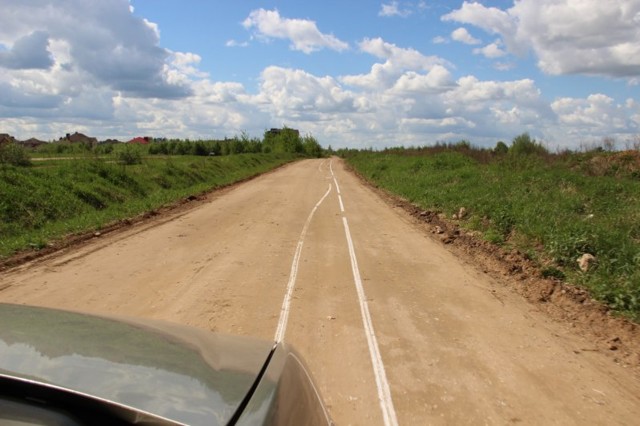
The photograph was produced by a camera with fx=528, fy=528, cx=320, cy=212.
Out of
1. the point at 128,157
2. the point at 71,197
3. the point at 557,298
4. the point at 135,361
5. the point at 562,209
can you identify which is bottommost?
the point at 557,298

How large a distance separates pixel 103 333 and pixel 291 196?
1890cm

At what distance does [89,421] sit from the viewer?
1567 mm

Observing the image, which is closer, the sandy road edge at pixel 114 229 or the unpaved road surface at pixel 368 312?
the unpaved road surface at pixel 368 312

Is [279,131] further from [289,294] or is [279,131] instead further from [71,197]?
[289,294]

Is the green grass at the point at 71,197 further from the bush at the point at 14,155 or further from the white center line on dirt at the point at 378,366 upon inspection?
the white center line on dirt at the point at 378,366

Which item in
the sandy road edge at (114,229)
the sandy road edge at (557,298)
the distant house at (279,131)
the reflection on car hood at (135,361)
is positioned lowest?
the sandy road edge at (557,298)

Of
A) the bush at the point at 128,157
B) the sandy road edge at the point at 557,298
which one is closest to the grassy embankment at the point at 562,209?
the sandy road edge at the point at 557,298

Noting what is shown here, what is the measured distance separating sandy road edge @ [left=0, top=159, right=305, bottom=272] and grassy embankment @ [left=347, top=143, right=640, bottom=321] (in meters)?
8.10

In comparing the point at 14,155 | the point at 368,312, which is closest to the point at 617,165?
the point at 368,312

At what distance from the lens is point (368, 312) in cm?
684

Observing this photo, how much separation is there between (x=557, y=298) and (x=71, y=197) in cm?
1319

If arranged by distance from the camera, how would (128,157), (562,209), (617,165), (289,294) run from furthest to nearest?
(128,157) → (617,165) → (562,209) → (289,294)

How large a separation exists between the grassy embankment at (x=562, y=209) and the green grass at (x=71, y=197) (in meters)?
9.51

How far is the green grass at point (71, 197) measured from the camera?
1196cm
